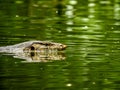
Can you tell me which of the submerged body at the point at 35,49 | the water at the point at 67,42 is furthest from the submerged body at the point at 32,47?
the water at the point at 67,42

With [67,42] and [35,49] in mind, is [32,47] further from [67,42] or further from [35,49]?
[67,42]

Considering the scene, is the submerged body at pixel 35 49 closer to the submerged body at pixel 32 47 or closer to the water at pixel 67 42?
the submerged body at pixel 32 47

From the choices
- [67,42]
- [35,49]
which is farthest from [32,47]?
[67,42]

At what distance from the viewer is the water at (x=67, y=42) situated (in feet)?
52.4

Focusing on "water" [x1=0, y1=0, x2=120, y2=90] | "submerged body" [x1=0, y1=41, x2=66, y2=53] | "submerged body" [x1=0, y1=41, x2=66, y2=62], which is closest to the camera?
"water" [x1=0, y1=0, x2=120, y2=90]

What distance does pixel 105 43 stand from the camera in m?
21.5

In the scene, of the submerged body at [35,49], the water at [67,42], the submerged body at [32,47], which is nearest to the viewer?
the water at [67,42]

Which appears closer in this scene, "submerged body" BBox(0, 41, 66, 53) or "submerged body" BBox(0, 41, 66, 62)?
"submerged body" BBox(0, 41, 66, 62)

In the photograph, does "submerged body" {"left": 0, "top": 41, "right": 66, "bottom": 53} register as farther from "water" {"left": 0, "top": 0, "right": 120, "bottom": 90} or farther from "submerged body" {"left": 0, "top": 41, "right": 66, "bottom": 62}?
"water" {"left": 0, "top": 0, "right": 120, "bottom": 90}

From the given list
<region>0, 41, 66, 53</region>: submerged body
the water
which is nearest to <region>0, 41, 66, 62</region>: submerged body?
<region>0, 41, 66, 53</region>: submerged body

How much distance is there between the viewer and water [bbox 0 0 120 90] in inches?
629

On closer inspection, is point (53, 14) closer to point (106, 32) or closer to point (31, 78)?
point (106, 32)

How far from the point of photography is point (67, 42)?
21.8 metres

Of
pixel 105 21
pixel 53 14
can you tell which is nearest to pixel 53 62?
pixel 105 21
